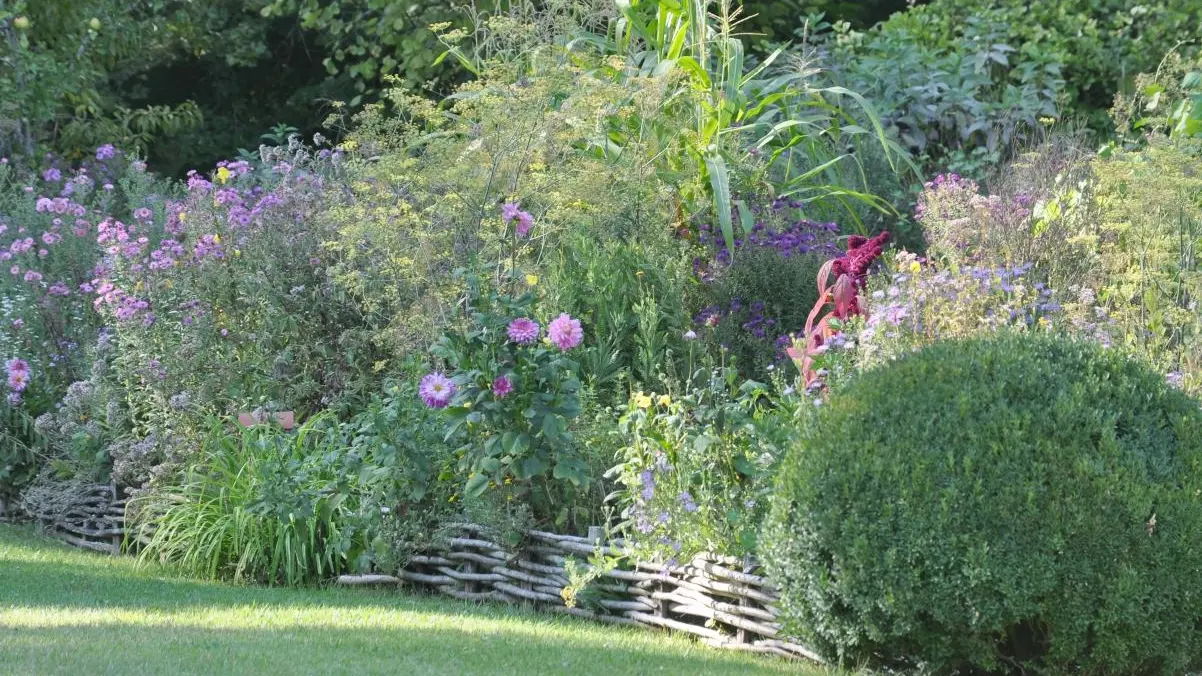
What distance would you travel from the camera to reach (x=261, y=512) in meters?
5.62

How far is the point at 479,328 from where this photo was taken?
5.33 m

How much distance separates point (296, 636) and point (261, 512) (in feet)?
4.37

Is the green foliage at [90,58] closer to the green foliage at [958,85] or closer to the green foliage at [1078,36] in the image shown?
the green foliage at [958,85]

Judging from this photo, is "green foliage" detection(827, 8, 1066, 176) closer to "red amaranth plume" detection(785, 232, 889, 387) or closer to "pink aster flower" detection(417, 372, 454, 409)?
"red amaranth plume" detection(785, 232, 889, 387)

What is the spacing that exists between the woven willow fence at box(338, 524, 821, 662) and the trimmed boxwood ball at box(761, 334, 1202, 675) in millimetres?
522

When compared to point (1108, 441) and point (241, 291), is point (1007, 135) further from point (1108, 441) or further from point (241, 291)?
point (1108, 441)

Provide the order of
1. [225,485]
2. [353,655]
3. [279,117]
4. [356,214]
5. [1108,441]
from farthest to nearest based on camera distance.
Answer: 1. [279,117]
2. [356,214]
3. [225,485]
4. [353,655]
5. [1108,441]

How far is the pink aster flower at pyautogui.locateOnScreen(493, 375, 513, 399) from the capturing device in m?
5.11

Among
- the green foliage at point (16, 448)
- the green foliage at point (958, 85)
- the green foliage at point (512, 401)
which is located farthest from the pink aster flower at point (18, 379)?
the green foliage at point (958, 85)

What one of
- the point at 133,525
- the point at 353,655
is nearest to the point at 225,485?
the point at 133,525

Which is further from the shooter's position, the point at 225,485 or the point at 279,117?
the point at 279,117

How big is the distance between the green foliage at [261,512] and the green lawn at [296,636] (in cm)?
18

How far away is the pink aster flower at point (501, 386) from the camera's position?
16.8 feet

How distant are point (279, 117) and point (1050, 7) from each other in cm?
798
